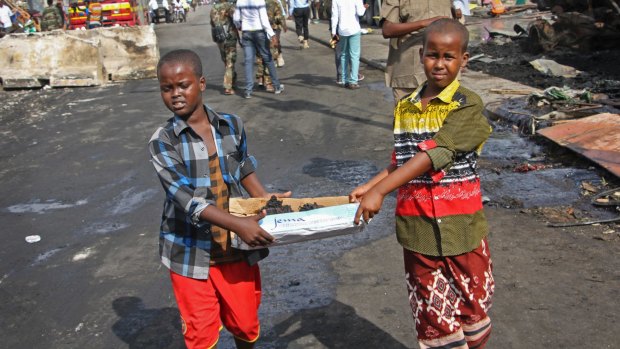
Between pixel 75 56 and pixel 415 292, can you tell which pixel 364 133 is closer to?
pixel 415 292

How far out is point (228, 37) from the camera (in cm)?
1188

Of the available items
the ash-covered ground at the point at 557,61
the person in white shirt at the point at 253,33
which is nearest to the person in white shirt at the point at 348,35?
the person in white shirt at the point at 253,33

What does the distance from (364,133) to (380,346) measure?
502cm

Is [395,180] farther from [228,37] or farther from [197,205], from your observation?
[228,37]

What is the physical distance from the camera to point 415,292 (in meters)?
2.67

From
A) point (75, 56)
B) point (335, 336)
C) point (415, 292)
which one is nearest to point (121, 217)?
point (335, 336)

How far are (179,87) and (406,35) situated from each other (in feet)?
9.43

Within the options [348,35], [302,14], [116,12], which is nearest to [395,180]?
[348,35]

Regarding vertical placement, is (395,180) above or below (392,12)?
below

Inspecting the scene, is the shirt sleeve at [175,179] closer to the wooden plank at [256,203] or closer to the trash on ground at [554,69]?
the wooden plank at [256,203]

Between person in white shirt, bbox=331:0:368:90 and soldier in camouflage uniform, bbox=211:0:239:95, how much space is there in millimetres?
1977

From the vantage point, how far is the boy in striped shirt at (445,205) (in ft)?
8.22

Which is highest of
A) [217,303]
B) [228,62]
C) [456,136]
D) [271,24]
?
[456,136]

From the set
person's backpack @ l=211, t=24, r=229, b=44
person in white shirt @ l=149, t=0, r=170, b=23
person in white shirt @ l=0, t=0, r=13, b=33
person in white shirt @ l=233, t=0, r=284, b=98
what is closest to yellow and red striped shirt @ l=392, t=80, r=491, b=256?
person in white shirt @ l=233, t=0, r=284, b=98
